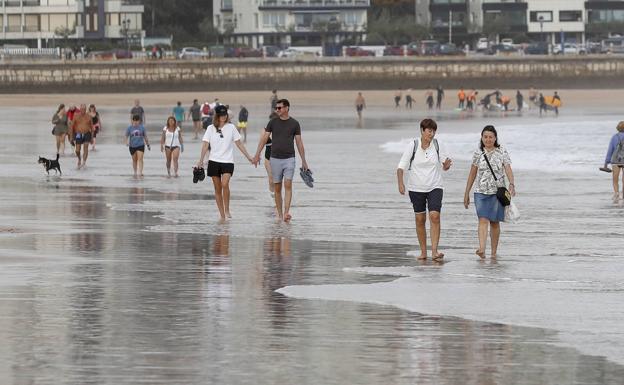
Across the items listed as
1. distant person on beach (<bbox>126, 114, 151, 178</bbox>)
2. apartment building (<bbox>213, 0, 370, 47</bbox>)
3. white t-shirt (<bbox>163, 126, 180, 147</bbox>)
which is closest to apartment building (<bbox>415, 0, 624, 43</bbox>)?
apartment building (<bbox>213, 0, 370, 47</bbox>)

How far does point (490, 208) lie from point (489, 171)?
→ 1.20 ft

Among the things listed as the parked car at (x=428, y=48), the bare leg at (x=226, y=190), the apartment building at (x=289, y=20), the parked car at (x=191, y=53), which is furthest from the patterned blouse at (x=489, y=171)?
the apartment building at (x=289, y=20)

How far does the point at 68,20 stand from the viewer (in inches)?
5241

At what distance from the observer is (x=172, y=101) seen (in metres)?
90.9

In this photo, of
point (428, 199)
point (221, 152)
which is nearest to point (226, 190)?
point (221, 152)

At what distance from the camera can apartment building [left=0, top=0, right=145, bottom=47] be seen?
130250 millimetres

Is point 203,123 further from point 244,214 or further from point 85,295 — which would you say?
point 85,295

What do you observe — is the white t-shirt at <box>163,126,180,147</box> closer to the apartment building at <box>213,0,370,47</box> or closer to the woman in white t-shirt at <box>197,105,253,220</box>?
the woman in white t-shirt at <box>197,105,253,220</box>

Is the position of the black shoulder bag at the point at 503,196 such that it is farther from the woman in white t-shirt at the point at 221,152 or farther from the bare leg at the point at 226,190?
the woman in white t-shirt at the point at 221,152

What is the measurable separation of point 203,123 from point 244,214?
29409mm

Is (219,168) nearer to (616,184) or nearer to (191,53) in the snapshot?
(616,184)

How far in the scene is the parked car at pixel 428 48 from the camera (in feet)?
368

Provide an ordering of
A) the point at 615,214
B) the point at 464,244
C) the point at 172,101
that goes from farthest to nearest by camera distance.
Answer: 1. the point at 172,101
2. the point at 615,214
3. the point at 464,244

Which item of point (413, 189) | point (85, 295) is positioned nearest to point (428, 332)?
point (85, 295)
